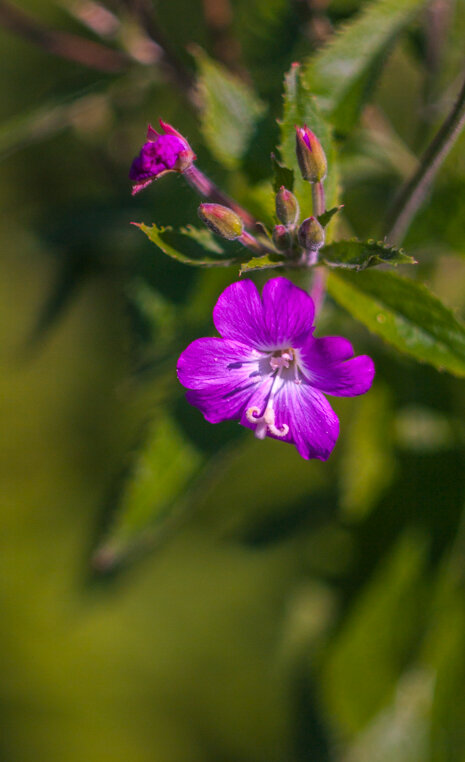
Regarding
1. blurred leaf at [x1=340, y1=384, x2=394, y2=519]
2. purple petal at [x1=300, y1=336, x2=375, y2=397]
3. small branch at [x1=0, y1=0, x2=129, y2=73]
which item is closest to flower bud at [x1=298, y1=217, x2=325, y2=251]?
purple petal at [x1=300, y1=336, x2=375, y2=397]

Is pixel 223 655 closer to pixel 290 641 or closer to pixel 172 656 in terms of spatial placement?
pixel 172 656

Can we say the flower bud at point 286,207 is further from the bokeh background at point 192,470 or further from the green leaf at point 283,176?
the bokeh background at point 192,470

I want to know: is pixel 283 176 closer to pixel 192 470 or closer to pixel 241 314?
pixel 241 314

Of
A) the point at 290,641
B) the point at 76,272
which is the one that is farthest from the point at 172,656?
the point at 76,272

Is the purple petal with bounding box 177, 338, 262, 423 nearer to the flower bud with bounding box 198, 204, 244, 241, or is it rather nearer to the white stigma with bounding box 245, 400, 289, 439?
the white stigma with bounding box 245, 400, 289, 439

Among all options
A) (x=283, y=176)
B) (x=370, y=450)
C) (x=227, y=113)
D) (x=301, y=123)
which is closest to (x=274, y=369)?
(x=283, y=176)

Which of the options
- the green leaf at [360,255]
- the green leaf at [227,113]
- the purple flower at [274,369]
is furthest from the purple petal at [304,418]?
the green leaf at [227,113]

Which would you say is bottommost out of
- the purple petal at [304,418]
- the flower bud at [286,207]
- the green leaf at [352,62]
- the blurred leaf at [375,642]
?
the blurred leaf at [375,642]
